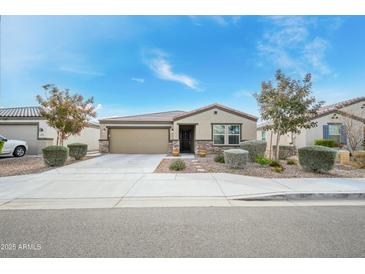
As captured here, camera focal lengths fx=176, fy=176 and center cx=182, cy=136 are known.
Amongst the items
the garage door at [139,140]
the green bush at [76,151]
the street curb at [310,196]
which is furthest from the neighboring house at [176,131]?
the street curb at [310,196]

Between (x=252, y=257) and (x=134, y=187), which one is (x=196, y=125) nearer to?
(x=134, y=187)

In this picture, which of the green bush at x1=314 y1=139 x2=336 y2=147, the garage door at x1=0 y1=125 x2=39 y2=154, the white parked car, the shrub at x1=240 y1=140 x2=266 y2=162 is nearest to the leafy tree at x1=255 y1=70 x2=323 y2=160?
the shrub at x1=240 y1=140 x2=266 y2=162

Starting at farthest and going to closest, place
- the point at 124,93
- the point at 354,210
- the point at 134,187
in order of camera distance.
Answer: the point at 124,93 < the point at 134,187 < the point at 354,210

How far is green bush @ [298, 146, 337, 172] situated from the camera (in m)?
7.41

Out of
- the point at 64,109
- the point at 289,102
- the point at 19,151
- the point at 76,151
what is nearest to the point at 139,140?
the point at 76,151

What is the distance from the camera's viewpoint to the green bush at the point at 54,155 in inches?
362

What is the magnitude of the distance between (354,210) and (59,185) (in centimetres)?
833

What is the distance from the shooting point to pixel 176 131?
15281mm

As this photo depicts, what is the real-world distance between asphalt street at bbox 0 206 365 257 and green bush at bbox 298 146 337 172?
3828mm
